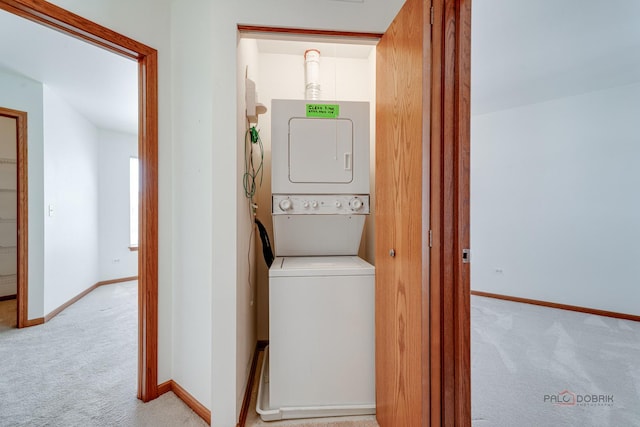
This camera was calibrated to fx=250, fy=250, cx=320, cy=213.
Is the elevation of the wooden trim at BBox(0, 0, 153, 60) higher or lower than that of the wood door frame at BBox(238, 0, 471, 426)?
higher

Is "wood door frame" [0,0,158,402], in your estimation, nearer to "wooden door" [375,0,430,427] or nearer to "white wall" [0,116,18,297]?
"wooden door" [375,0,430,427]

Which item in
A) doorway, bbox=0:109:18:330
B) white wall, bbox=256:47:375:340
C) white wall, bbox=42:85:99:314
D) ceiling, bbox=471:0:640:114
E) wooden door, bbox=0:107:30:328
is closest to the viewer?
ceiling, bbox=471:0:640:114

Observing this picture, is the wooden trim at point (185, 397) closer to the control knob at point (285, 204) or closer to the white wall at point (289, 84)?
the white wall at point (289, 84)

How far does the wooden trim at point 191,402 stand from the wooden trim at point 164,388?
2cm

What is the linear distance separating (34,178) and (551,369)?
5109 mm

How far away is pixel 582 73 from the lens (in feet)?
8.00

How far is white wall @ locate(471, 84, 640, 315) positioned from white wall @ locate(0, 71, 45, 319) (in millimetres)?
4925

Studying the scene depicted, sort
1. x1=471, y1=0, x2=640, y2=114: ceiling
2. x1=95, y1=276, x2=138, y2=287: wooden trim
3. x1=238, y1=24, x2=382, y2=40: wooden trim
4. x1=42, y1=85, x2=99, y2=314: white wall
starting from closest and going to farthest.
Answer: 1. x1=238, y1=24, x2=382, y2=40: wooden trim
2. x1=471, y1=0, x2=640, y2=114: ceiling
3. x1=42, y1=85, x2=99, y2=314: white wall
4. x1=95, y1=276, x2=138, y2=287: wooden trim

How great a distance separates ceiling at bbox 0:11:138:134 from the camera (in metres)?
1.99

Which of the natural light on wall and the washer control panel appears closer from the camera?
the washer control panel

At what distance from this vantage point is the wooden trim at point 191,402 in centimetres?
144

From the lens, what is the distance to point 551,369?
1.86m

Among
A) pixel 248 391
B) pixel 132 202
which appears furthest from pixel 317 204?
pixel 132 202

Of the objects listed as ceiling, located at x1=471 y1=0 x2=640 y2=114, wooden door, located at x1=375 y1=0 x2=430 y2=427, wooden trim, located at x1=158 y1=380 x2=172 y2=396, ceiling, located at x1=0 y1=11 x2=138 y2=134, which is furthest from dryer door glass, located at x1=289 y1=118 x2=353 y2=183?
ceiling, located at x1=0 y1=11 x2=138 y2=134
